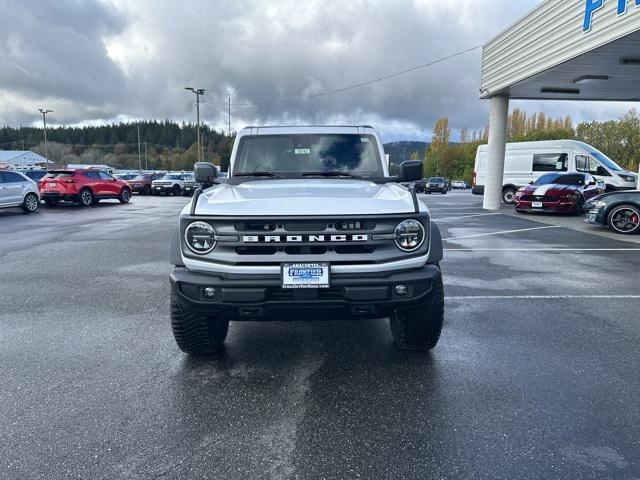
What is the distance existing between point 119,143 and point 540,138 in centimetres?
11337

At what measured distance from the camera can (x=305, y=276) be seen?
307 cm

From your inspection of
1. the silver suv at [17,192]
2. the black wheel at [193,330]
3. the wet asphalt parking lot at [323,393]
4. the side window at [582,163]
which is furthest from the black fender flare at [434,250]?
the side window at [582,163]

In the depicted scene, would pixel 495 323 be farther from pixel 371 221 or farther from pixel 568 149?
pixel 568 149

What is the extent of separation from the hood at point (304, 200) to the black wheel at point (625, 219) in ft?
34.2

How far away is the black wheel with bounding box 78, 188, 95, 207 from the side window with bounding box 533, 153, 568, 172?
→ 69.5 ft

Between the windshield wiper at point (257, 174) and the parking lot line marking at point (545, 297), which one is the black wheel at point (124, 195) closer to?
the windshield wiper at point (257, 174)

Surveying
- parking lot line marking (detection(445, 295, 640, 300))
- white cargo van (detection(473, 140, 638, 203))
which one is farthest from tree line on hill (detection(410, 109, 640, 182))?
parking lot line marking (detection(445, 295, 640, 300))

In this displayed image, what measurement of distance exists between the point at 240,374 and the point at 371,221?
1564 millimetres

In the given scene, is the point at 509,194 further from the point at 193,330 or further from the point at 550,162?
the point at 193,330

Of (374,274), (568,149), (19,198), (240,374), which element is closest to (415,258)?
(374,274)

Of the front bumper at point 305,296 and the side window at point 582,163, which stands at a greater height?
the side window at point 582,163

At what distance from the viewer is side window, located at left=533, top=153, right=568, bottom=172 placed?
20431mm

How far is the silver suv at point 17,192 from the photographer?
16.8m

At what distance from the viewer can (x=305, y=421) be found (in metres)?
2.85
